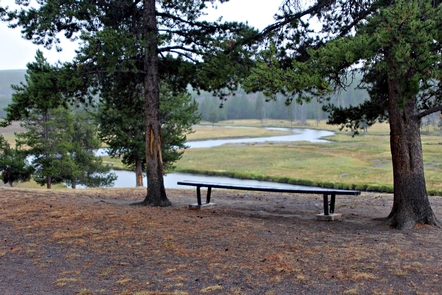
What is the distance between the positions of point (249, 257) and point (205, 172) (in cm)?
3197

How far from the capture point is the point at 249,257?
6266mm

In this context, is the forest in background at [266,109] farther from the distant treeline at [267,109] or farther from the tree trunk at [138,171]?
the tree trunk at [138,171]

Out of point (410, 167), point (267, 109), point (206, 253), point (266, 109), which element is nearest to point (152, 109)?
point (206, 253)

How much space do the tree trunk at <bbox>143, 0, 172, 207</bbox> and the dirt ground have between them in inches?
49.8

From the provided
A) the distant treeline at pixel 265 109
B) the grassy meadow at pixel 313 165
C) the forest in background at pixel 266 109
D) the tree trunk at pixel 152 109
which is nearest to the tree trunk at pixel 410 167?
the tree trunk at pixel 152 109

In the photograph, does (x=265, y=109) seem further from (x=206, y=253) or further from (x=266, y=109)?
(x=206, y=253)

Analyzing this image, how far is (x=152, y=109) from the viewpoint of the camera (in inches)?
437

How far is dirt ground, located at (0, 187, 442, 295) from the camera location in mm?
5199

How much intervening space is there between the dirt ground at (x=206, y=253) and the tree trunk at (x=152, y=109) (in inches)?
49.8

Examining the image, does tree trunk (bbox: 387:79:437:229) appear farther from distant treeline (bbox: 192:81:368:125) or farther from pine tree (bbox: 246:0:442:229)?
distant treeline (bbox: 192:81:368:125)

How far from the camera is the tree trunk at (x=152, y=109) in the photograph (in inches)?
428

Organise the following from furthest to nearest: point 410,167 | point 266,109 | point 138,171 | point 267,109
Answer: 1. point 267,109
2. point 266,109
3. point 138,171
4. point 410,167

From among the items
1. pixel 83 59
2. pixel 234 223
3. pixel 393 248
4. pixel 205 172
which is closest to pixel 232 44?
pixel 83 59

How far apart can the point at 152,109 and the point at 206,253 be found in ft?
17.7
